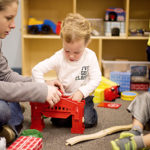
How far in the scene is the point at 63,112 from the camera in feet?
4.01

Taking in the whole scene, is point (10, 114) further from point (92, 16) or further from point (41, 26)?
point (92, 16)

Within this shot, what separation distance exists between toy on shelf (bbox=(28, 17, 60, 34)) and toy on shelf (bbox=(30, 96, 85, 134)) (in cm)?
123

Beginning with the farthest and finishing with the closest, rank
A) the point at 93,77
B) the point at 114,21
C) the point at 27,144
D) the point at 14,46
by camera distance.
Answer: the point at 14,46, the point at 114,21, the point at 93,77, the point at 27,144

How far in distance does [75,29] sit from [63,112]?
397mm

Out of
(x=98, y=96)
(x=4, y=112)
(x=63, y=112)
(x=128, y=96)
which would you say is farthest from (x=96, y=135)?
(x=128, y=96)

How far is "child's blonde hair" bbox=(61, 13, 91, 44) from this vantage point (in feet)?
4.06

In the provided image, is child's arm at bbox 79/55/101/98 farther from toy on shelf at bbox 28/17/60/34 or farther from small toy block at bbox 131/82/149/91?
toy on shelf at bbox 28/17/60/34

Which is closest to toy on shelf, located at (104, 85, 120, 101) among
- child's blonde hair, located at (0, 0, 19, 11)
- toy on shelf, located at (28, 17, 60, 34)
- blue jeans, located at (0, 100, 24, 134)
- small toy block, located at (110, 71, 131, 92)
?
small toy block, located at (110, 71, 131, 92)

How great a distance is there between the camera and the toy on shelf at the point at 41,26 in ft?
7.72

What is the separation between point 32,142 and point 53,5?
69.8 inches

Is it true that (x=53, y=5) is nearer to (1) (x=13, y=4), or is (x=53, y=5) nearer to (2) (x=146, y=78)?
(2) (x=146, y=78)

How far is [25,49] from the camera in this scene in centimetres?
229

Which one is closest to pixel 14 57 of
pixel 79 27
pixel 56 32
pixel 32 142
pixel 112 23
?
pixel 56 32

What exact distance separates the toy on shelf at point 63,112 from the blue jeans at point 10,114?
0.25ft
